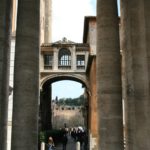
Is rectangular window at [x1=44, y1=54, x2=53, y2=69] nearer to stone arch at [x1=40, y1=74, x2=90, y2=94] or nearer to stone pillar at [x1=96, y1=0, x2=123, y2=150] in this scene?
stone arch at [x1=40, y1=74, x2=90, y2=94]

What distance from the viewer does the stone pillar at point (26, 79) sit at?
11.1 metres

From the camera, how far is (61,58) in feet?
143

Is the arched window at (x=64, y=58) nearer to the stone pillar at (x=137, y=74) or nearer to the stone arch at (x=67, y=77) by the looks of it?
the stone arch at (x=67, y=77)

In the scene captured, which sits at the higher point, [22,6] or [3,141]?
[22,6]

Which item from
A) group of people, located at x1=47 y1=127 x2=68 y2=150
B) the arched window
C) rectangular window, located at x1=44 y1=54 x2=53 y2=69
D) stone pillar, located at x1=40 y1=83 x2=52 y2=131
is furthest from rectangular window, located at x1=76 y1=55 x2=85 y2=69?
group of people, located at x1=47 y1=127 x2=68 y2=150

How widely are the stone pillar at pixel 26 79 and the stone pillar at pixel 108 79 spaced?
80.6 inches

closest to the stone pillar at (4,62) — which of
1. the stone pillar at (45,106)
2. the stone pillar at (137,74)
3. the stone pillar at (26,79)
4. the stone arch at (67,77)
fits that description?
the stone pillar at (26,79)

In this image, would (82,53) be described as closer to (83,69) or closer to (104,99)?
(83,69)

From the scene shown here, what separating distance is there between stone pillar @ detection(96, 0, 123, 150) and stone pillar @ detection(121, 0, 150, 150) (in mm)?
440

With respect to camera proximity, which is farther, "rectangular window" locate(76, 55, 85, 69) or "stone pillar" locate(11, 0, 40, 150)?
"rectangular window" locate(76, 55, 85, 69)

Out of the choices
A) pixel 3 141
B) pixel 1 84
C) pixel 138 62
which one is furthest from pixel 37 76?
pixel 138 62

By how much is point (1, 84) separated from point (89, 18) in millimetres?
27820

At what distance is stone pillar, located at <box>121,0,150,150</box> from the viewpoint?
35.8ft

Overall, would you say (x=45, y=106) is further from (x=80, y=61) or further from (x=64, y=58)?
(x=80, y=61)
